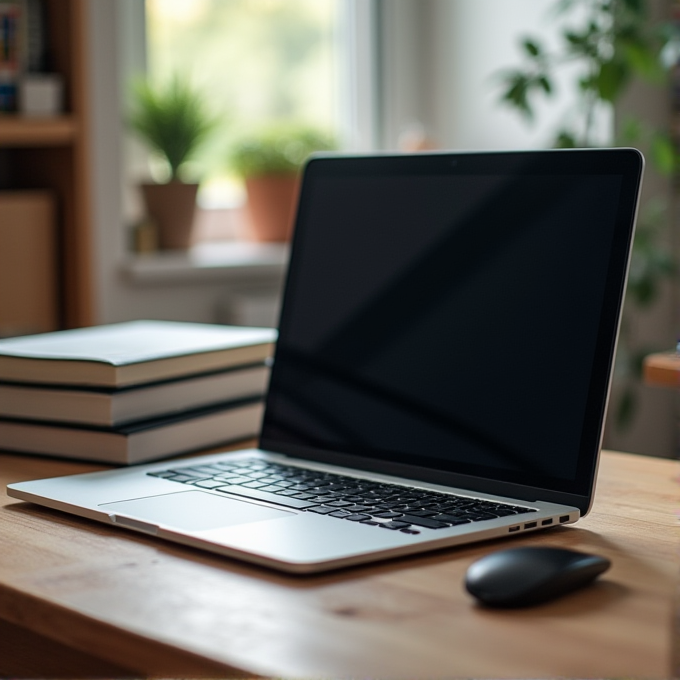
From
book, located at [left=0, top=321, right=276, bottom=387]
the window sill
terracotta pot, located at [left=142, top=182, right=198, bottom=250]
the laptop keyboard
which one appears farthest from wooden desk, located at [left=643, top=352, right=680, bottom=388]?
terracotta pot, located at [left=142, top=182, right=198, bottom=250]

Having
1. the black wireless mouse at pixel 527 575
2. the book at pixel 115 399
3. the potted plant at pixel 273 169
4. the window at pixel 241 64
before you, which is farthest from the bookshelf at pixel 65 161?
the black wireless mouse at pixel 527 575

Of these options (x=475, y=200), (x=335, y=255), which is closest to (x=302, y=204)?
(x=335, y=255)

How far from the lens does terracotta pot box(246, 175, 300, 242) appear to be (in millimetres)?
2510

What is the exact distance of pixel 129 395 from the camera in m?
0.97

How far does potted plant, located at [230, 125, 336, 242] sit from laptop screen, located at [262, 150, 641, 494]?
60.8 inches

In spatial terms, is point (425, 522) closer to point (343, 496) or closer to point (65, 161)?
point (343, 496)

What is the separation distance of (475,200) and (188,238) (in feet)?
5.26

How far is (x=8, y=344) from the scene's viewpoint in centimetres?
109

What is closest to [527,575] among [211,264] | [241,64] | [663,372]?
[663,372]

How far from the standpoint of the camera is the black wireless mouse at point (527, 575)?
0.55 meters

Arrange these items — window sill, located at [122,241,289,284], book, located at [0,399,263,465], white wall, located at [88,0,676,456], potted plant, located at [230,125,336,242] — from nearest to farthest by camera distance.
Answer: book, located at [0,399,263,465], window sill, located at [122,241,289,284], white wall, located at [88,0,676,456], potted plant, located at [230,125,336,242]

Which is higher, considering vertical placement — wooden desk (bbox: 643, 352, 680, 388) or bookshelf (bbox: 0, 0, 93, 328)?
bookshelf (bbox: 0, 0, 93, 328)

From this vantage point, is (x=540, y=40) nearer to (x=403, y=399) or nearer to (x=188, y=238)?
(x=188, y=238)

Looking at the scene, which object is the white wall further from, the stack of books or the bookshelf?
the stack of books
